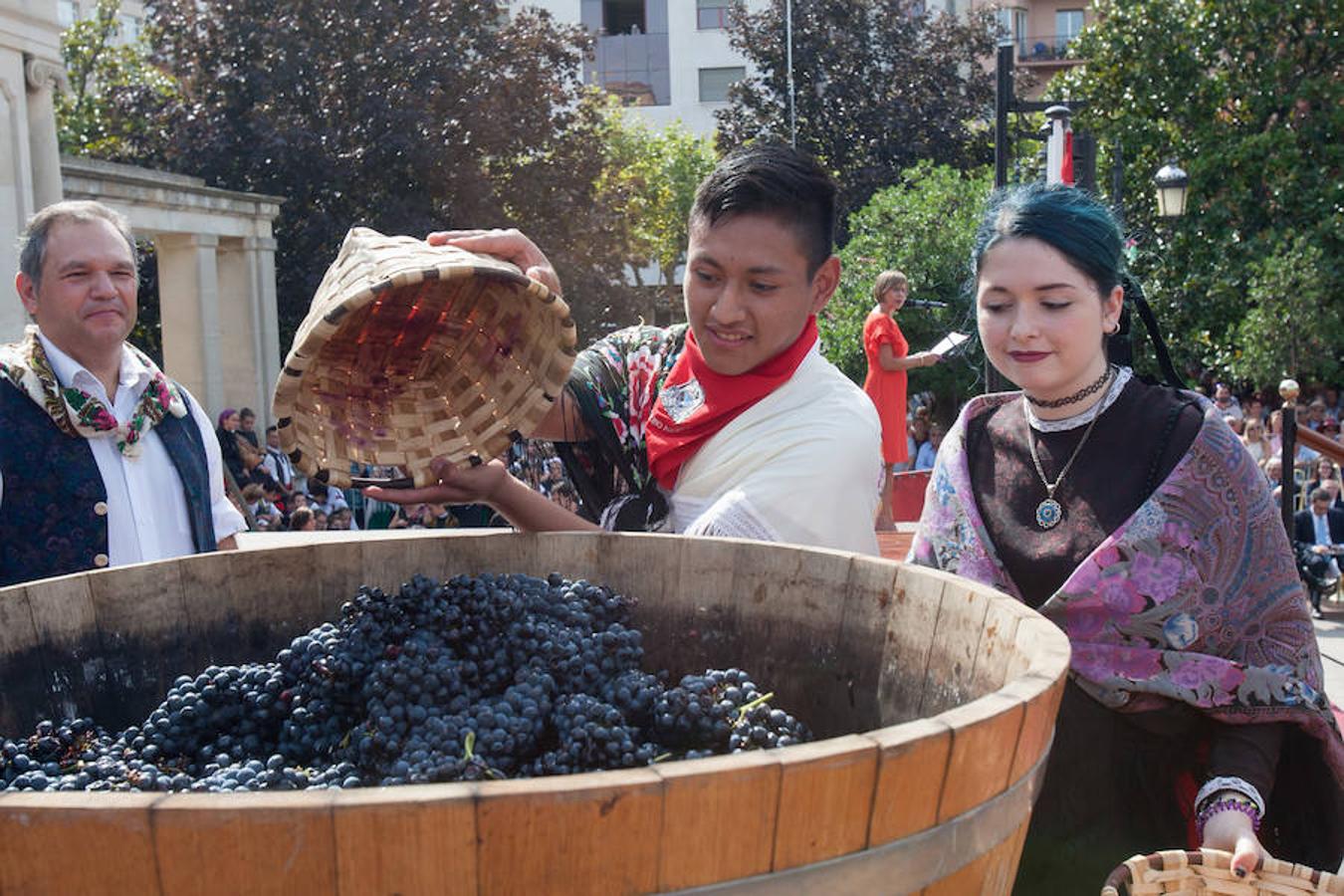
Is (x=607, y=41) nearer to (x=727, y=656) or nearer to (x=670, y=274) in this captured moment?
(x=670, y=274)

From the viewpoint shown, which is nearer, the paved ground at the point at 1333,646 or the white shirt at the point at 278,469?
the paved ground at the point at 1333,646

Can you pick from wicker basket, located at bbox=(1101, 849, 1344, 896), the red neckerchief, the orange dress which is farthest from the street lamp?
wicker basket, located at bbox=(1101, 849, 1344, 896)

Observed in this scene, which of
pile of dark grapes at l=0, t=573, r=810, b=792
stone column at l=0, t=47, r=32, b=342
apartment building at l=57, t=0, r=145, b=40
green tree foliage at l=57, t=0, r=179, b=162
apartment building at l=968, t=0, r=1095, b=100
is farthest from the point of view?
apartment building at l=968, t=0, r=1095, b=100

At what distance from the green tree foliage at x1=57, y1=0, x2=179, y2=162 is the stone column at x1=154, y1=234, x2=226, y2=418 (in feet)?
17.6

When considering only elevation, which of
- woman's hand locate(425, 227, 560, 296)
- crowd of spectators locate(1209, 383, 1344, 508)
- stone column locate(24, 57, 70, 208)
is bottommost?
crowd of spectators locate(1209, 383, 1344, 508)

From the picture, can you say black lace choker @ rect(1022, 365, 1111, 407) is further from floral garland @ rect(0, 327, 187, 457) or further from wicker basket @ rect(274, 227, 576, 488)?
floral garland @ rect(0, 327, 187, 457)

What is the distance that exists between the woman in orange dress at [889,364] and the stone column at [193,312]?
8.54 metres

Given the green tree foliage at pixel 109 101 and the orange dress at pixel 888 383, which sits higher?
the green tree foliage at pixel 109 101

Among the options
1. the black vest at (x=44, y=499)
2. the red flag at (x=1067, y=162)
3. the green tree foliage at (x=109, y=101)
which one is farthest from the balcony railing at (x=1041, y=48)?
the black vest at (x=44, y=499)

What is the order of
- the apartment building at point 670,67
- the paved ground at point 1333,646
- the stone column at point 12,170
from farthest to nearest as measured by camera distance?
the apartment building at point 670,67 < the stone column at point 12,170 < the paved ground at point 1333,646

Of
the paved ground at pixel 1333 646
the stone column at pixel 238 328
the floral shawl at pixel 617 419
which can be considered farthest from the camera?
the stone column at pixel 238 328

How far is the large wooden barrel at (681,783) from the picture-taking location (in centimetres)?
110

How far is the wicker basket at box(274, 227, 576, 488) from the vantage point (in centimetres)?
225

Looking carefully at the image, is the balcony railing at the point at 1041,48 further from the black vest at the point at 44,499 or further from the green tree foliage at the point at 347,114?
the black vest at the point at 44,499
